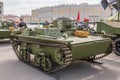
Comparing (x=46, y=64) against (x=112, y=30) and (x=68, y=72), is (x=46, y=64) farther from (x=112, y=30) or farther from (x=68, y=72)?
(x=112, y=30)

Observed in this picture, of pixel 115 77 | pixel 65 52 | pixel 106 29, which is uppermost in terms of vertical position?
pixel 106 29

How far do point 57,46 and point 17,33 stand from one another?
2.94 meters

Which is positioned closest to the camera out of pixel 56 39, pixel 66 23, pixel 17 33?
pixel 56 39

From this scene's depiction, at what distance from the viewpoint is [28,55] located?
7.15m

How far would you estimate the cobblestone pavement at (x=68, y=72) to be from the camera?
5.80m

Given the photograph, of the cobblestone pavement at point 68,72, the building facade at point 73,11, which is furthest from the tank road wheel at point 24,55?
the building facade at point 73,11

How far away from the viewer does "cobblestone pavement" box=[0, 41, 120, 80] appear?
5.80 metres

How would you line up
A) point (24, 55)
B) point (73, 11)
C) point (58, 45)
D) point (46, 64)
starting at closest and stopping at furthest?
point (58, 45)
point (46, 64)
point (24, 55)
point (73, 11)

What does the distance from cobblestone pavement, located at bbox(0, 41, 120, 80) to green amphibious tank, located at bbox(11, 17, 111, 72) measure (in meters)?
0.25

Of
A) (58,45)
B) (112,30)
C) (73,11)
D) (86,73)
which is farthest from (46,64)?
(73,11)

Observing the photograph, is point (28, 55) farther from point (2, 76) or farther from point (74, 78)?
point (74, 78)

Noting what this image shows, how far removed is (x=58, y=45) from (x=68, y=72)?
48.2 inches

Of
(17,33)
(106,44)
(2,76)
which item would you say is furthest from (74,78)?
(17,33)

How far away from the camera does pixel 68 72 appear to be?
6.27 meters
